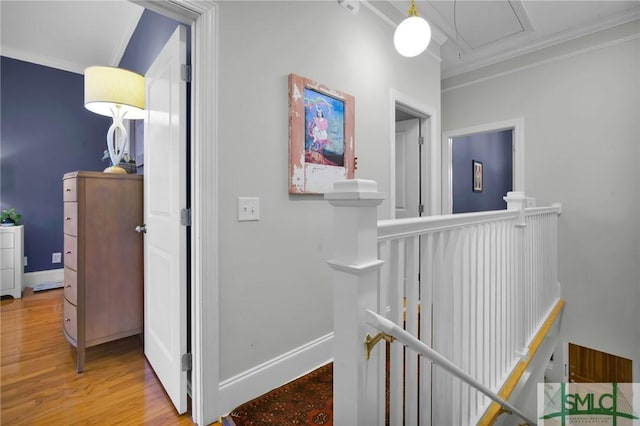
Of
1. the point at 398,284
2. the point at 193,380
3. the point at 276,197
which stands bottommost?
the point at 193,380

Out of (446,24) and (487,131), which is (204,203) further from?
(487,131)

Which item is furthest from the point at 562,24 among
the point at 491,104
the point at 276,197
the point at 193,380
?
the point at 193,380

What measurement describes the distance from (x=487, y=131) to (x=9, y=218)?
551 centimetres

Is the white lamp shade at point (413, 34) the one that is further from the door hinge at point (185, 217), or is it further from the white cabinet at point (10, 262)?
the white cabinet at point (10, 262)

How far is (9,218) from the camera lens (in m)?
3.45

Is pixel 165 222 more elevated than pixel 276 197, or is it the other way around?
pixel 276 197

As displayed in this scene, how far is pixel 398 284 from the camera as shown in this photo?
912 mm

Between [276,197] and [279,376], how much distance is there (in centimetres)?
100

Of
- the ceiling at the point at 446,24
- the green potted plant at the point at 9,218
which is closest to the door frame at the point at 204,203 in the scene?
the ceiling at the point at 446,24

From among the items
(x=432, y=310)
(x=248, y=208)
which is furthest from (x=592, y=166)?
(x=248, y=208)

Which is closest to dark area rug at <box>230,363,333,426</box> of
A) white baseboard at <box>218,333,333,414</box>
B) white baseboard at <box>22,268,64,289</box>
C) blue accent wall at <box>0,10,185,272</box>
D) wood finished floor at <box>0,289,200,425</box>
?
white baseboard at <box>218,333,333,414</box>

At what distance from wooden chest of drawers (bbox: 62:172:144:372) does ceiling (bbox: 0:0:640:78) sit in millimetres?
1779

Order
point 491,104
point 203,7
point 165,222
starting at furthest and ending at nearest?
point 491,104 < point 165,222 < point 203,7

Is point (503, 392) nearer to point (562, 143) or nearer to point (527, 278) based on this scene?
point (527, 278)
